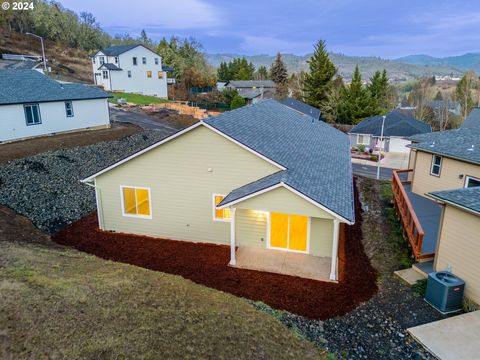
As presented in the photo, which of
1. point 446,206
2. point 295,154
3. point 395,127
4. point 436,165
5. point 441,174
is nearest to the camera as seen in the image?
point 446,206

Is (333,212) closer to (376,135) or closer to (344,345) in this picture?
(344,345)

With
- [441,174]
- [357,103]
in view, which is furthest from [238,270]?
[357,103]

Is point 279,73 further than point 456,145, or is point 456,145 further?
point 279,73

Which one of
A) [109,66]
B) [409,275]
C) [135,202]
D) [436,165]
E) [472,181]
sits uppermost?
[109,66]

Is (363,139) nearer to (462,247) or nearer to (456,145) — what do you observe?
(456,145)

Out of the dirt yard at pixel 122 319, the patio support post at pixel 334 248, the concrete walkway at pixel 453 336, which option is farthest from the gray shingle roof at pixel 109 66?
the concrete walkway at pixel 453 336

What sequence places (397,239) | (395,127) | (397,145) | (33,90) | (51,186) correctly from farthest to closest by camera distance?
(397,145) → (395,127) → (33,90) → (51,186) → (397,239)
